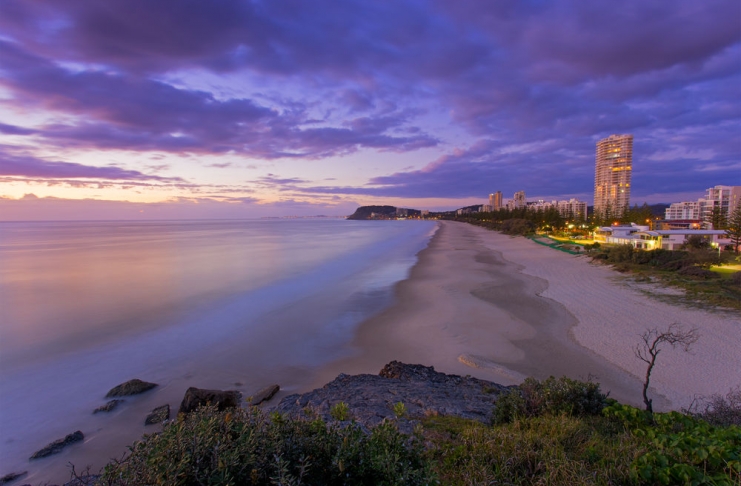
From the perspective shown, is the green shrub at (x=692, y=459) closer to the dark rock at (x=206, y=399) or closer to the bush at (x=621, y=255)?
the dark rock at (x=206, y=399)

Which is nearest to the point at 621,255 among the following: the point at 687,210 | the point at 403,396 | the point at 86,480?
the point at 403,396

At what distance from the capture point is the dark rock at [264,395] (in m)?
8.49

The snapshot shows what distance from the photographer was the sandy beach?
9.49 meters

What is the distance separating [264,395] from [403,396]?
11.8 feet

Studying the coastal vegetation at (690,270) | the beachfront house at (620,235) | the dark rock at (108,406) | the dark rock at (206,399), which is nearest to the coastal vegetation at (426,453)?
the dark rock at (206,399)

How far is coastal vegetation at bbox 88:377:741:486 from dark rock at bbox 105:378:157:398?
24.7 ft

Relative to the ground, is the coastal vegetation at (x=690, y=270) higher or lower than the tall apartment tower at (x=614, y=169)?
lower

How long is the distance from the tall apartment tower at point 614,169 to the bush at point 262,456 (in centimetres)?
15658

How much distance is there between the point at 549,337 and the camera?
12.4 meters

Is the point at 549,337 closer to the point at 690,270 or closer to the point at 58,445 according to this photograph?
the point at 58,445

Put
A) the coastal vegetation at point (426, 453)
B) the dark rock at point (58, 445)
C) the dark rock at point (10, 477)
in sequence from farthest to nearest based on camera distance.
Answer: the dark rock at point (58, 445) < the dark rock at point (10, 477) < the coastal vegetation at point (426, 453)

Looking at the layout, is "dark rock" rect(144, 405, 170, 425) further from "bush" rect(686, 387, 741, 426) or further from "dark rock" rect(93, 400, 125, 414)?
"bush" rect(686, 387, 741, 426)

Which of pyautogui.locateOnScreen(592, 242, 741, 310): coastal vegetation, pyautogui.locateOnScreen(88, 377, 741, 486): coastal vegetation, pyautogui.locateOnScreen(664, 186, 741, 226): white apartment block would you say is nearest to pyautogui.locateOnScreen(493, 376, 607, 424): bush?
pyautogui.locateOnScreen(88, 377, 741, 486): coastal vegetation

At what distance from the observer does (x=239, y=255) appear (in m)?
43.2
